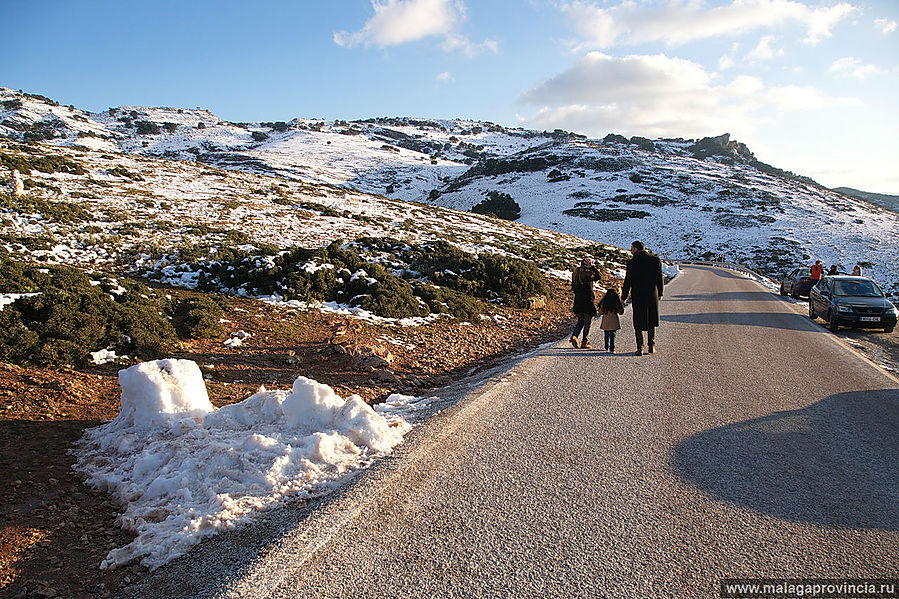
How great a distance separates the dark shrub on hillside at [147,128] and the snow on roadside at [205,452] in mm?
119356

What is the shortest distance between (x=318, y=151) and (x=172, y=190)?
267ft

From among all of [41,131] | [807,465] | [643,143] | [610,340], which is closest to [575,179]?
[643,143]

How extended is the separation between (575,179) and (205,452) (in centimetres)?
8781

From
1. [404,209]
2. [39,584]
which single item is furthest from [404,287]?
[404,209]

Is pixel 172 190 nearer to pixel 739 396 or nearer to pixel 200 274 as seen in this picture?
pixel 200 274

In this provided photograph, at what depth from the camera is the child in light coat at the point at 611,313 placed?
845cm

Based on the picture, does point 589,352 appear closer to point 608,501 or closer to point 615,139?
point 608,501

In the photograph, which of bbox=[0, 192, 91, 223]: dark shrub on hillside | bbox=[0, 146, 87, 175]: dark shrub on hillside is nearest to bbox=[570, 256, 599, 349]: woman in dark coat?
bbox=[0, 192, 91, 223]: dark shrub on hillside

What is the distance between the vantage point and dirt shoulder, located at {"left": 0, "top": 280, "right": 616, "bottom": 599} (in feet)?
9.91

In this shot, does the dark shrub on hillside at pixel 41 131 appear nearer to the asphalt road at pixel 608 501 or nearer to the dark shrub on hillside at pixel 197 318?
the dark shrub on hillside at pixel 197 318

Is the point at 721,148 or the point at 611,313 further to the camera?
the point at 721,148

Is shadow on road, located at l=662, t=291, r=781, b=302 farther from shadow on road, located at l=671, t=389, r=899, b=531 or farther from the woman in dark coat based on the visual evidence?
shadow on road, located at l=671, t=389, r=899, b=531

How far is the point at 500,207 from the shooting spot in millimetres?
69125

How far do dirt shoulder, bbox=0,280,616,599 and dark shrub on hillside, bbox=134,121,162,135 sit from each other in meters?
115
